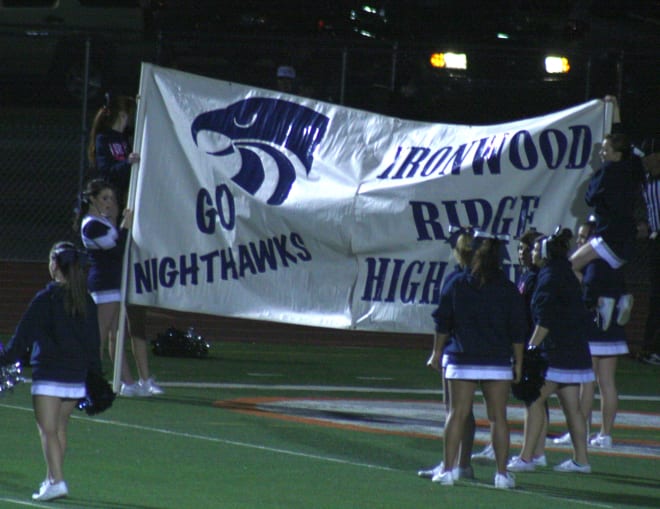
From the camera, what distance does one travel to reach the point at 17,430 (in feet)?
35.2

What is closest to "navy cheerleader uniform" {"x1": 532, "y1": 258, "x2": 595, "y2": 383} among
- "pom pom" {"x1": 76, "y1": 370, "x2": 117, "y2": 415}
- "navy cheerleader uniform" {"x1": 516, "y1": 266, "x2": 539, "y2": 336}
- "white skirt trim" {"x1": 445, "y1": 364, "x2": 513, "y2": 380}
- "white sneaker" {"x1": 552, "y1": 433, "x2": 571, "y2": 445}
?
"navy cheerleader uniform" {"x1": 516, "y1": 266, "x2": 539, "y2": 336}

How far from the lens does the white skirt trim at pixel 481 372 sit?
29.5ft

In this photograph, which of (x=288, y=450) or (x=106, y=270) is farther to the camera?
(x=106, y=270)

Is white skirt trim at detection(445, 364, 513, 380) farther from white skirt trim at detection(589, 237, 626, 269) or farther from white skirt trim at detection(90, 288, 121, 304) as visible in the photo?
white skirt trim at detection(90, 288, 121, 304)

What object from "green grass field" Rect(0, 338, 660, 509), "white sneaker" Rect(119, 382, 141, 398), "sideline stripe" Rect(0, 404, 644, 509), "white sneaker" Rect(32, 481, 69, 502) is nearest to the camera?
"white sneaker" Rect(32, 481, 69, 502)

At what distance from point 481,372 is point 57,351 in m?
2.41

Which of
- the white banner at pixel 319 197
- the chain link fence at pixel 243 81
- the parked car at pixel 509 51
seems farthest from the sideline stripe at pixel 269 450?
the parked car at pixel 509 51

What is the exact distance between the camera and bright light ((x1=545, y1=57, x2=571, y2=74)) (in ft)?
63.9

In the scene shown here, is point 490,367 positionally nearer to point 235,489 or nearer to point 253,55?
point 235,489

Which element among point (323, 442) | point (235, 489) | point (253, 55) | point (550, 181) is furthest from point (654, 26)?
point (235, 489)

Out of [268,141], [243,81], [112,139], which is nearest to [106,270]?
[112,139]

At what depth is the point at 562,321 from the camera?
9797 mm

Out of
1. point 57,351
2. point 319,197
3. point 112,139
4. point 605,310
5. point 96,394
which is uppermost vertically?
point 112,139

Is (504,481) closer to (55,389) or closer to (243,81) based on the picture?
(55,389)
